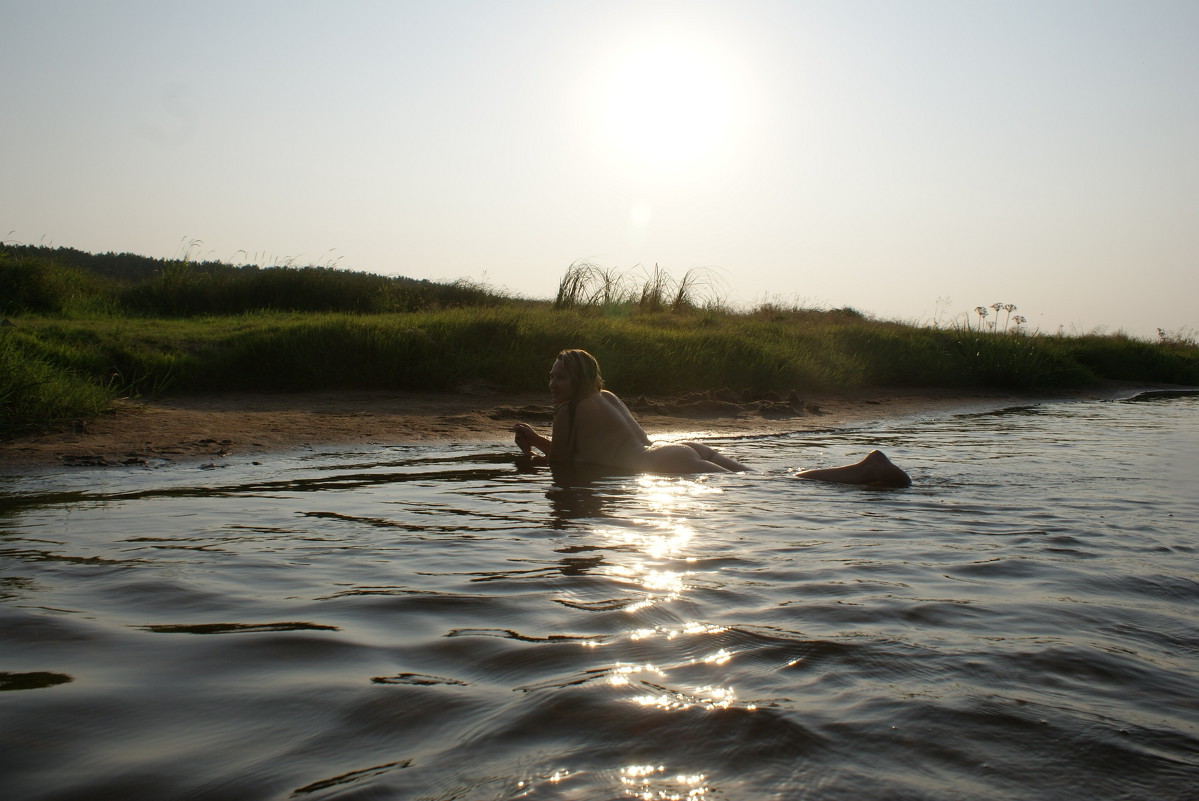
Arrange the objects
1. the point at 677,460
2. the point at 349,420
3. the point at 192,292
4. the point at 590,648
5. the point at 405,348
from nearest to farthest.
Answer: the point at 590,648
the point at 677,460
the point at 349,420
the point at 405,348
the point at 192,292

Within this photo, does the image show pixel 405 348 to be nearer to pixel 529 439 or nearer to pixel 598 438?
pixel 529 439

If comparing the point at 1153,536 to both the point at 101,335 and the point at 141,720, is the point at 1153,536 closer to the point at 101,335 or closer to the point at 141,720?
the point at 141,720

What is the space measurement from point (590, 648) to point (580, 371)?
3888 millimetres

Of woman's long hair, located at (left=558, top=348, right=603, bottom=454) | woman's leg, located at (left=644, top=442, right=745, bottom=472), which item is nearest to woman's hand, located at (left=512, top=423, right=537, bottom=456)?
woman's long hair, located at (left=558, top=348, right=603, bottom=454)

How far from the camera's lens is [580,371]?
6.42m

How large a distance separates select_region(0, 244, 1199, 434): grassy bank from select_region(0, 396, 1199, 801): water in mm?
4337

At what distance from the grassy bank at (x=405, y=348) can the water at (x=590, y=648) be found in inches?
171

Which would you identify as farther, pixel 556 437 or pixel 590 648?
pixel 556 437

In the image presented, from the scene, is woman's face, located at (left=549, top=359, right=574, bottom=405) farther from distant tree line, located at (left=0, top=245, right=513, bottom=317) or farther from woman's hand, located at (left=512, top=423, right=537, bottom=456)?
distant tree line, located at (left=0, top=245, right=513, bottom=317)

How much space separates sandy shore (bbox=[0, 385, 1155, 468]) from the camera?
22.1 ft

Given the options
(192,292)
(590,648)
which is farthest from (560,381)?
(192,292)

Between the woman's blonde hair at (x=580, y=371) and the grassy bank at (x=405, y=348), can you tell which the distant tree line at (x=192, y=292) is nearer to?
the grassy bank at (x=405, y=348)

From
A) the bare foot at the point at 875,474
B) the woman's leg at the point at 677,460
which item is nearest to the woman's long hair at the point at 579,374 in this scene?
the woman's leg at the point at 677,460

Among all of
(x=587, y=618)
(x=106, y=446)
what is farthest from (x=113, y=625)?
(x=106, y=446)
